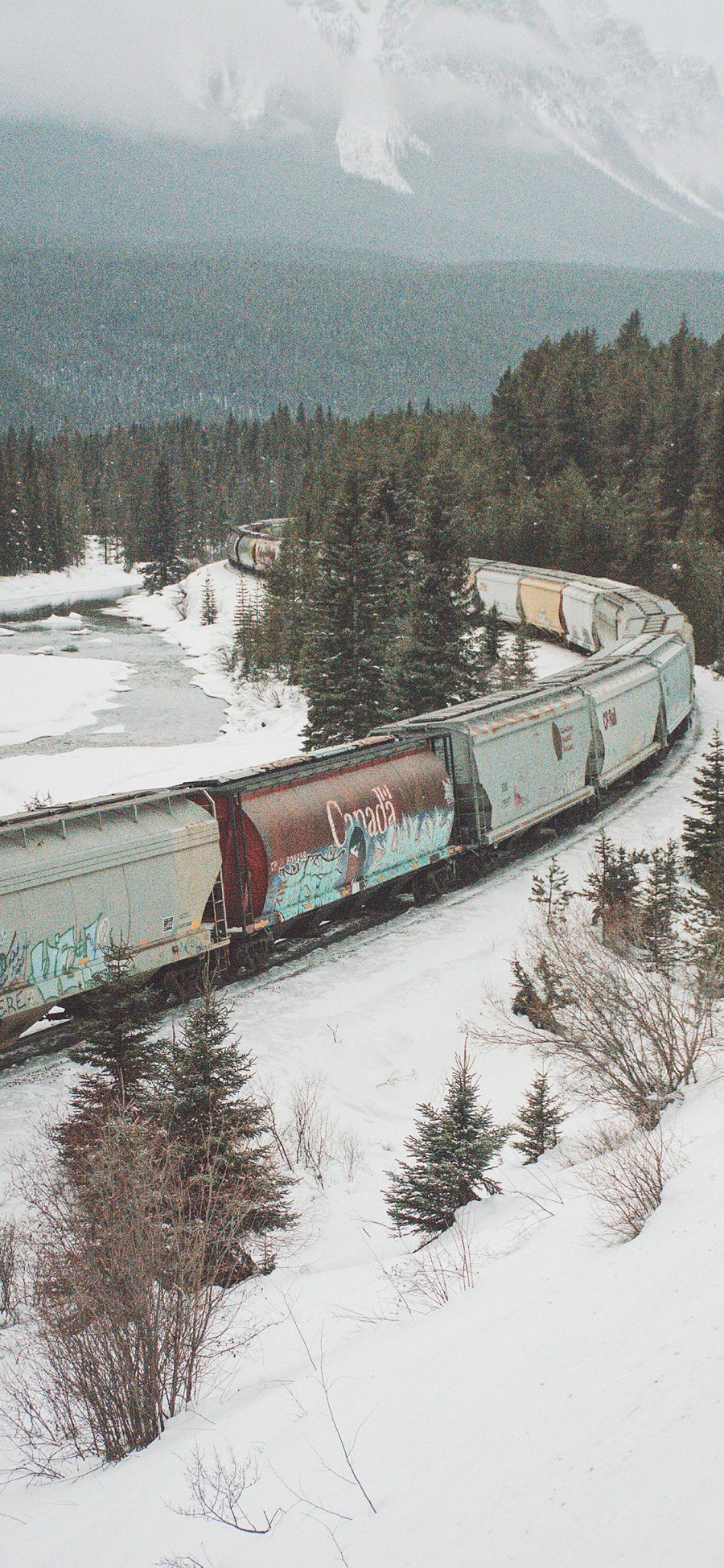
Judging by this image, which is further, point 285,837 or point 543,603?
point 543,603

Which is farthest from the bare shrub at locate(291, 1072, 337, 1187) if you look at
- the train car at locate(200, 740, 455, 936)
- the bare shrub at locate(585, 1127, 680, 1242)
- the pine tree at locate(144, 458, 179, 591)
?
the pine tree at locate(144, 458, 179, 591)

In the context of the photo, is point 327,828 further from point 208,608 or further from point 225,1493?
point 208,608

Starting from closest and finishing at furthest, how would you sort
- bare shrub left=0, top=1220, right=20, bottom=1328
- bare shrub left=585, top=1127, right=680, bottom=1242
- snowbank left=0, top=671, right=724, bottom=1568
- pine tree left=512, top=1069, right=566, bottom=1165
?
1. snowbank left=0, top=671, right=724, bottom=1568
2. bare shrub left=585, top=1127, right=680, bottom=1242
3. bare shrub left=0, top=1220, right=20, bottom=1328
4. pine tree left=512, top=1069, right=566, bottom=1165

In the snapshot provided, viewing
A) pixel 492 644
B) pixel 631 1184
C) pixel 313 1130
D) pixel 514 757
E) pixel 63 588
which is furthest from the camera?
pixel 63 588

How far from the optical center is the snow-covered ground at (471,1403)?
19.4 ft

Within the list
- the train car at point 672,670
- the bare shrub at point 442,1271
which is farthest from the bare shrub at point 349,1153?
the train car at point 672,670

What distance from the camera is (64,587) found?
4830 inches

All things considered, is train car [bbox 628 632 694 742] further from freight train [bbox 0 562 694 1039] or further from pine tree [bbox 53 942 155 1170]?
pine tree [bbox 53 942 155 1170]

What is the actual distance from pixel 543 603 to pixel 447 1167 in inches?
1864

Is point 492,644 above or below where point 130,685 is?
above

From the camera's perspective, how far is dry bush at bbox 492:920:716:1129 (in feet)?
43.8

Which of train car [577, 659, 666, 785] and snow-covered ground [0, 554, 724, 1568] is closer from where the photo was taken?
snow-covered ground [0, 554, 724, 1568]

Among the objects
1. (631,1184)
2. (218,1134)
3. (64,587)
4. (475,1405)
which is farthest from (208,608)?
(475,1405)

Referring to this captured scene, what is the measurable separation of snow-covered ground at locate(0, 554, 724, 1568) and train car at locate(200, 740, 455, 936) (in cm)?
→ 588
